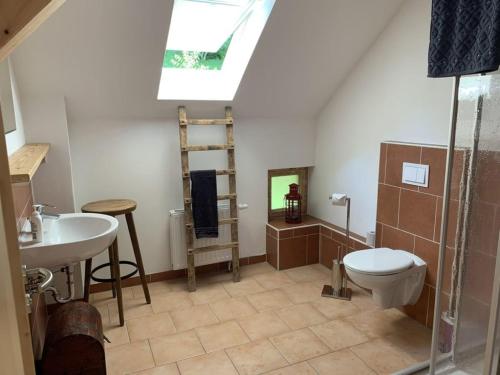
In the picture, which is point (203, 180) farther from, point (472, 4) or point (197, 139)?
point (472, 4)

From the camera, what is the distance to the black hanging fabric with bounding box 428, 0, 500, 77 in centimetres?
132

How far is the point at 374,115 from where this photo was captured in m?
2.91

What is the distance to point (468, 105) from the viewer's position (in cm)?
168

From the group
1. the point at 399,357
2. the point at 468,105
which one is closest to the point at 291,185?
the point at 399,357

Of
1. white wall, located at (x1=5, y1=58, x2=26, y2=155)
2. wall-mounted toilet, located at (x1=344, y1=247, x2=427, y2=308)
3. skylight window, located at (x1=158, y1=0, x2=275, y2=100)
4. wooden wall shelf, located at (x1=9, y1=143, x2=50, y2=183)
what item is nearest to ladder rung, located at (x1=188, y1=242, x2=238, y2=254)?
wall-mounted toilet, located at (x1=344, y1=247, x2=427, y2=308)

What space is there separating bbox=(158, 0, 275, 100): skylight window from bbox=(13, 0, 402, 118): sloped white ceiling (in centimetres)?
10

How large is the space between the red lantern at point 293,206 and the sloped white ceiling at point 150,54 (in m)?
0.81

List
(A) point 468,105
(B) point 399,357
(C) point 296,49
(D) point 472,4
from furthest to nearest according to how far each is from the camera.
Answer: (C) point 296,49, (B) point 399,357, (A) point 468,105, (D) point 472,4

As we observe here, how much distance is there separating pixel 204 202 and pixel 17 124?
1408mm

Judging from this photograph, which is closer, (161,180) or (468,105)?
(468,105)

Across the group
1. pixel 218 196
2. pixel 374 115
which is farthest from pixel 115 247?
pixel 374 115

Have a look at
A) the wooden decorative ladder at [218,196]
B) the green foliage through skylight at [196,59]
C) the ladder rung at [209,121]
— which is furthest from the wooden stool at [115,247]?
the green foliage through skylight at [196,59]

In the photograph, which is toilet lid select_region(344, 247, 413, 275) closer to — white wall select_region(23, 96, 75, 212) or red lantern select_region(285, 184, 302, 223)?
red lantern select_region(285, 184, 302, 223)

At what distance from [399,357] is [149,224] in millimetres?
2062
